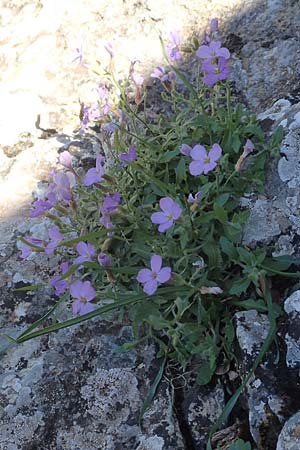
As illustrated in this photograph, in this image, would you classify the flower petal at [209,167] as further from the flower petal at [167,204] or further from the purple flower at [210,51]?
the purple flower at [210,51]

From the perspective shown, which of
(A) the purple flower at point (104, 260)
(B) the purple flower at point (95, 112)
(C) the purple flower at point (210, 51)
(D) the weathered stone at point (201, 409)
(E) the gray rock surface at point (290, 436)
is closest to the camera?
(E) the gray rock surface at point (290, 436)

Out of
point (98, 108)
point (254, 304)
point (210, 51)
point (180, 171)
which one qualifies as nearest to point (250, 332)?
point (254, 304)

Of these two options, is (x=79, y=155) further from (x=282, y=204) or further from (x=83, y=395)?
(x=83, y=395)

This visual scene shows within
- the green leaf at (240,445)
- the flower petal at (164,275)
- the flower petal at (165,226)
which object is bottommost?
the green leaf at (240,445)

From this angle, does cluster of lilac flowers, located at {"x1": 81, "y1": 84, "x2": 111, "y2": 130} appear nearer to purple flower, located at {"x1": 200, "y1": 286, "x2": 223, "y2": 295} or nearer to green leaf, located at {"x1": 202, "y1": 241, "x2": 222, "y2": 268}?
green leaf, located at {"x1": 202, "y1": 241, "x2": 222, "y2": 268}

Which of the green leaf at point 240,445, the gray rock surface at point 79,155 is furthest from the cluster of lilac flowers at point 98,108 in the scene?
the green leaf at point 240,445

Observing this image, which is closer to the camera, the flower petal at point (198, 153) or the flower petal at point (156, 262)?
the flower petal at point (156, 262)

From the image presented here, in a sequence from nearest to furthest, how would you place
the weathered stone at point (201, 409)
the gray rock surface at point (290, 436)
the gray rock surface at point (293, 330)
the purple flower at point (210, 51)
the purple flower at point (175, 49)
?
1. the gray rock surface at point (290, 436)
2. the gray rock surface at point (293, 330)
3. the weathered stone at point (201, 409)
4. the purple flower at point (210, 51)
5. the purple flower at point (175, 49)
